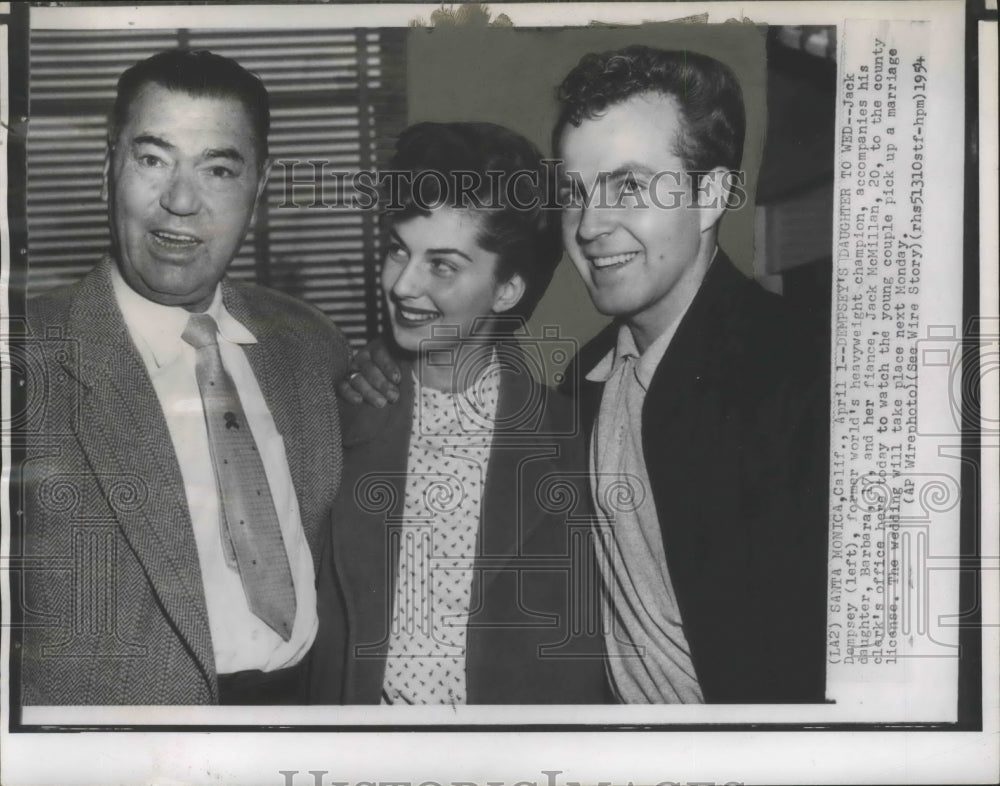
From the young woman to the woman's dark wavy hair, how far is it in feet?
0.15

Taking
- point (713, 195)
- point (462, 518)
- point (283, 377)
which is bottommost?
point (462, 518)

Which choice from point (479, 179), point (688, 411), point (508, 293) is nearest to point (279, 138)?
point (479, 179)

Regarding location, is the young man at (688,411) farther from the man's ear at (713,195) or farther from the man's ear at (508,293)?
the man's ear at (508,293)

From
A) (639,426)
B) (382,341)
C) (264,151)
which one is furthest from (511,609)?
(264,151)

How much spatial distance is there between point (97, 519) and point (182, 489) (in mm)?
164

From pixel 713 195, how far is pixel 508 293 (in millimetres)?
414

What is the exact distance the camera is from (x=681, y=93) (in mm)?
1931

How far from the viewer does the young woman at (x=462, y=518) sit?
6.40 ft

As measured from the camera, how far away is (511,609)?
6.40 ft

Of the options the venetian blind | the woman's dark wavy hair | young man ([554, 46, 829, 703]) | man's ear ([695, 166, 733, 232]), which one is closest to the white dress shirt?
the venetian blind

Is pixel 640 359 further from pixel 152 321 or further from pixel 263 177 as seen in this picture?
pixel 152 321

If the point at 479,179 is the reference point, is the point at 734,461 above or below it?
below

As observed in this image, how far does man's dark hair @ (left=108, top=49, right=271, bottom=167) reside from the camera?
192 centimetres

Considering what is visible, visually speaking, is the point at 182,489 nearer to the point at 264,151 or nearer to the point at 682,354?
the point at 264,151
